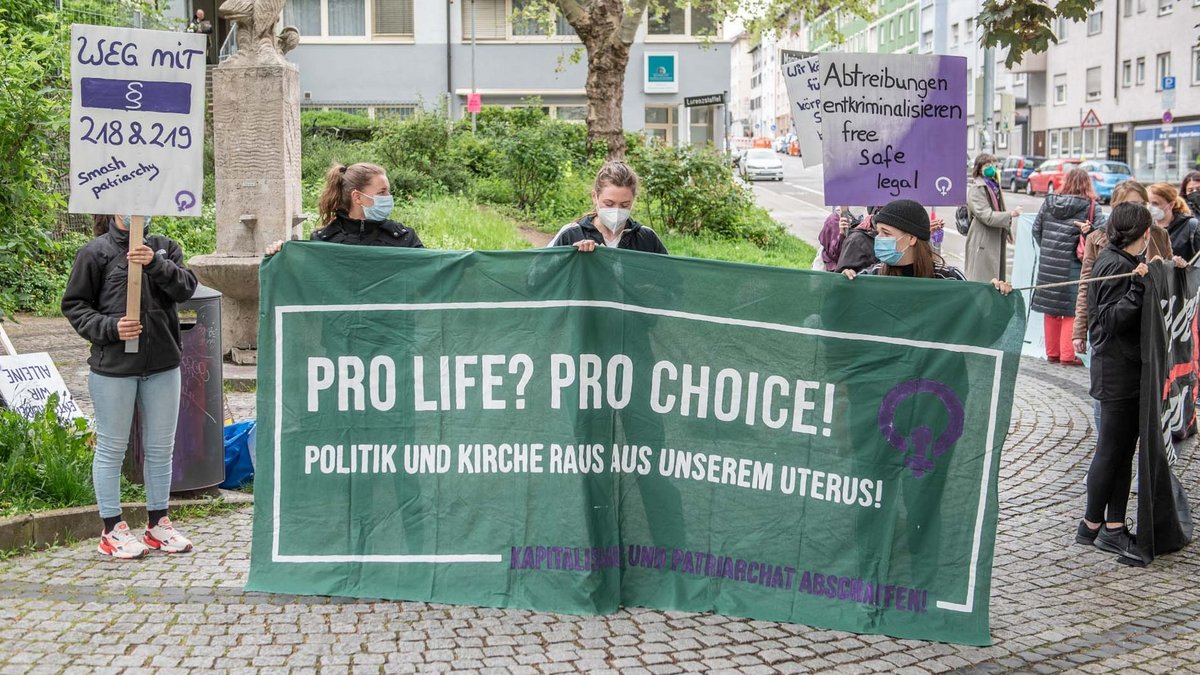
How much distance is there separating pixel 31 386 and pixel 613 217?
4457mm

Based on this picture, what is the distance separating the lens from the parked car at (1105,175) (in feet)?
147

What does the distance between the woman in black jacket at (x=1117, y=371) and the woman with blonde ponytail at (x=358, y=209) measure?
141 inches

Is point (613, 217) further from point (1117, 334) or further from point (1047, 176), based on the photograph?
point (1047, 176)

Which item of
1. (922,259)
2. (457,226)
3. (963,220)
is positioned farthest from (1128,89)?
(922,259)

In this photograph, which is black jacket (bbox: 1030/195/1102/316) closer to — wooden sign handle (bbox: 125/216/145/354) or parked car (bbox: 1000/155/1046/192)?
wooden sign handle (bbox: 125/216/145/354)

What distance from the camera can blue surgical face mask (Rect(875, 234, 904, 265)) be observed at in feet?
18.9

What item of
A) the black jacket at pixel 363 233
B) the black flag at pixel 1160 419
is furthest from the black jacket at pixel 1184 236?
the black jacket at pixel 363 233

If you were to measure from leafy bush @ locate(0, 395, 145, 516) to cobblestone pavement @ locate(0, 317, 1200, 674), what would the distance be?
385mm

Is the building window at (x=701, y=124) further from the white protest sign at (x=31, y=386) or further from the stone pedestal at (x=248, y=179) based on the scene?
the white protest sign at (x=31, y=386)

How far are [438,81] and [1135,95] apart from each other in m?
33.3

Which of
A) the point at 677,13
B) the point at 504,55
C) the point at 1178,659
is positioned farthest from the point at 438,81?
the point at 1178,659

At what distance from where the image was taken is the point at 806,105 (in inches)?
357

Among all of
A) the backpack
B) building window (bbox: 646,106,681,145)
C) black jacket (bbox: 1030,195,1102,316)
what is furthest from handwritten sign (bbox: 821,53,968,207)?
building window (bbox: 646,106,681,145)

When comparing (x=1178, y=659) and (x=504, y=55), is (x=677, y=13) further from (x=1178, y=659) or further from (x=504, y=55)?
(x=1178, y=659)
